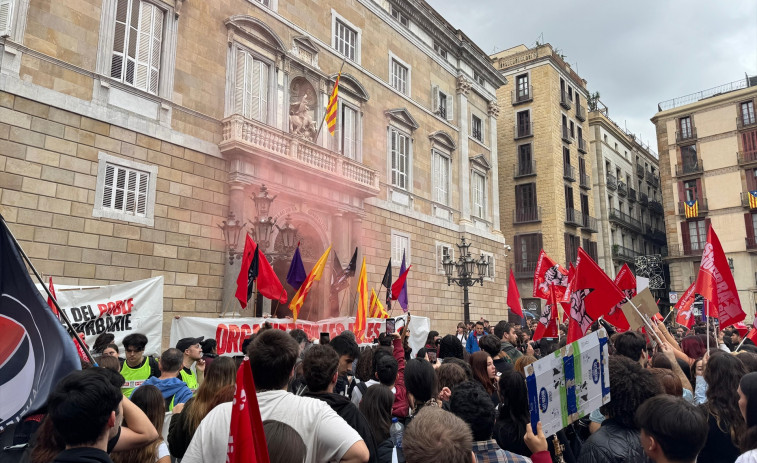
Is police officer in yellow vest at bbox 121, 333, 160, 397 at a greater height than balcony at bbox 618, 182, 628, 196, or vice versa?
balcony at bbox 618, 182, 628, 196

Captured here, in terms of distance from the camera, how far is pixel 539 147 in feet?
104

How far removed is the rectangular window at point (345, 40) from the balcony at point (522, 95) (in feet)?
57.9

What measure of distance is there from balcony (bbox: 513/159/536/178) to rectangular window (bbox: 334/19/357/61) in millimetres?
17014

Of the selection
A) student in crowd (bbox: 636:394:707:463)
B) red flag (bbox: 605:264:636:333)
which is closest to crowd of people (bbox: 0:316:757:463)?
student in crowd (bbox: 636:394:707:463)

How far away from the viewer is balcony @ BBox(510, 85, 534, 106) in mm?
32469

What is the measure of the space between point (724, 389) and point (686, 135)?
133 ft

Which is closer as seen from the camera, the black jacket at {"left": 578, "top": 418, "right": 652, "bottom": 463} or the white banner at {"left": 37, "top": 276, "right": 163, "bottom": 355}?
the black jacket at {"left": 578, "top": 418, "right": 652, "bottom": 463}

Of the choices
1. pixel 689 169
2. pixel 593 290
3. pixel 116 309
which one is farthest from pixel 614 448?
pixel 689 169

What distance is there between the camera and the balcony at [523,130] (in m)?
32.0

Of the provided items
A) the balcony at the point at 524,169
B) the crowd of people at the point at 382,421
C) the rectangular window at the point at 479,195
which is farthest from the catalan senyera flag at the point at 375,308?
the balcony at the point at 524,169

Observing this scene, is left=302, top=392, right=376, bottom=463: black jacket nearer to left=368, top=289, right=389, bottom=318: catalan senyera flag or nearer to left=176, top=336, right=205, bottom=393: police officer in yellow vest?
left=176, top=336, right=205, bottom=393: police officer in yellow vest

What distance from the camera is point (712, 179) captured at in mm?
35594

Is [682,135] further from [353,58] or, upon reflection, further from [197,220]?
[197,220]

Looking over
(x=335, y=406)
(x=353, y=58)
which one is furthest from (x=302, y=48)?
(x=335, y=406)
